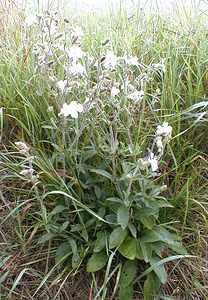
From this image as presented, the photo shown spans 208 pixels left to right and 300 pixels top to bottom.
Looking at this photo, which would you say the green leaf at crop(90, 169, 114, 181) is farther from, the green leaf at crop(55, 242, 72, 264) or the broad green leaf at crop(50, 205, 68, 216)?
the green leaf at crop(55, 242, 72, 264)

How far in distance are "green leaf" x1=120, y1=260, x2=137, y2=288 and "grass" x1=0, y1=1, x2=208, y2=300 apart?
0.06 feet

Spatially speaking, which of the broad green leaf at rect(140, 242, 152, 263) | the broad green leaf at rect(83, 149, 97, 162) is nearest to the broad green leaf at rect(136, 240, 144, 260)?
the broad green leaf at rect(140, 242, 152, 263)

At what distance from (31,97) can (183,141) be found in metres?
0.64

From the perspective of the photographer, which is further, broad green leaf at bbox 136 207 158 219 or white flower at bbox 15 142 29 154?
broad green leaf at bbox 136 207 158 219

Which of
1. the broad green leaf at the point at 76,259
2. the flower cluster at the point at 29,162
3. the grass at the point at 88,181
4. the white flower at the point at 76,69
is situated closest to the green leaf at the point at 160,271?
the grass at the point at 88,181

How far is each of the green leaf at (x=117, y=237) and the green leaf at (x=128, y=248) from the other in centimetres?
3

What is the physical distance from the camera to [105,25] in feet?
9.07

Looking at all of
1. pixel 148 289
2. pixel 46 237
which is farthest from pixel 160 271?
pixel 46 237

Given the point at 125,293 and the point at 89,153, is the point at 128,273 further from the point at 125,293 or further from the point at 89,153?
the point at 89,153

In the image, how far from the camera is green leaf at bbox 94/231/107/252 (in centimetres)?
161

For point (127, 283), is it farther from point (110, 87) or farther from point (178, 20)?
point (178, 20)

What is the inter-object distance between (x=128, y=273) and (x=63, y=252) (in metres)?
0.23

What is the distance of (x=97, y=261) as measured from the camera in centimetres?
162

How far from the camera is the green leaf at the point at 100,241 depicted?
1.61 meters
